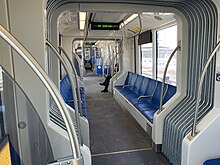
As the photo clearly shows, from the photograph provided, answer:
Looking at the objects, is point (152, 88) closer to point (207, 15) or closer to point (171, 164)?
point (171, 164)

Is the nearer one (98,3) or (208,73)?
(208,73)

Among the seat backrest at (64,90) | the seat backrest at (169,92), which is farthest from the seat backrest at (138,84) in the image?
the seat backrest at (64,90)

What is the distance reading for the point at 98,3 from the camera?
2.67 meters

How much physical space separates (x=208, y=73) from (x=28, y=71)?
6.33 ft

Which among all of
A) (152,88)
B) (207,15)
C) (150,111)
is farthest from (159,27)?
(207,15)

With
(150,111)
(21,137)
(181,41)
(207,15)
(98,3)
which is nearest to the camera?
(21,137)

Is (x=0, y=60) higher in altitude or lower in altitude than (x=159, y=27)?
lower

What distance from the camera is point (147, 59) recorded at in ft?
20.7

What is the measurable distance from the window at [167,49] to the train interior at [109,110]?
25mm

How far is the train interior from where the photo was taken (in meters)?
1.50

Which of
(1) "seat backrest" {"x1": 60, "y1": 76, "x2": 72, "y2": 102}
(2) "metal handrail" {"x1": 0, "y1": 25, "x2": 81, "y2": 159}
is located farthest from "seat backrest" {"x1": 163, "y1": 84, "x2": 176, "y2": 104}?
(2) "metal handrail" {"x1": 0, "y1": 25, "x2": 81, "y2": 159}

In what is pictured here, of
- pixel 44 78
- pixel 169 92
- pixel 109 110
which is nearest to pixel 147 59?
pixel 109 110

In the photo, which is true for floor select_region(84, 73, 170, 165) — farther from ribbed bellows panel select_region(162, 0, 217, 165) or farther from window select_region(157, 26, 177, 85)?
window select_region(157, 26, 177, 85)

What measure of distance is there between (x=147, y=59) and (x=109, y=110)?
6.47 feet
